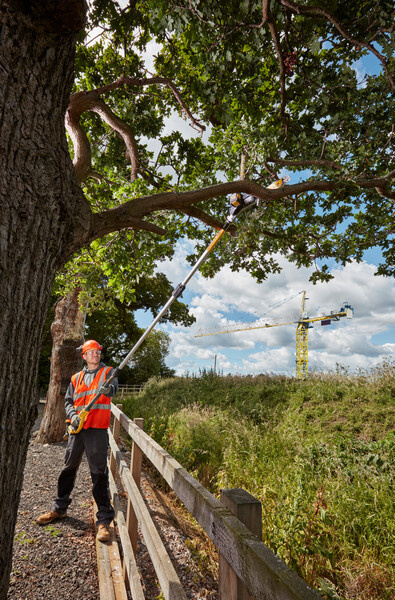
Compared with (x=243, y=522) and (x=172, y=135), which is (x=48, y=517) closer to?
(x=243, y=522)

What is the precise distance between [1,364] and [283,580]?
5.33ft

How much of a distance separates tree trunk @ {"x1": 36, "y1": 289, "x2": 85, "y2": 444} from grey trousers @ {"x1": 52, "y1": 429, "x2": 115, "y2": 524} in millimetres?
4809

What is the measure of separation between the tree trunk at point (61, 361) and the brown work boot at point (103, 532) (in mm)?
5483

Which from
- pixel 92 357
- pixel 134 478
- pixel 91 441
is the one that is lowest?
Result: pixel 134 478

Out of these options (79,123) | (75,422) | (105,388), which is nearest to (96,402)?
(105,388)

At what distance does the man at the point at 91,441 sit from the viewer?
4219 millimetres

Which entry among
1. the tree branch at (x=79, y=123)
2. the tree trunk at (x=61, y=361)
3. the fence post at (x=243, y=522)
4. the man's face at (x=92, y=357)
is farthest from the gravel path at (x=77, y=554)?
the tree branch at (x=79, y=123)

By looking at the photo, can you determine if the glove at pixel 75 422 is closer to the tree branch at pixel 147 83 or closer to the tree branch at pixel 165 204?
the tree branch at pixel 165 204

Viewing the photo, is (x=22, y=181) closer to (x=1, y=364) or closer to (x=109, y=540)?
(x=1, y=364)

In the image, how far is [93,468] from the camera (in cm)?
425

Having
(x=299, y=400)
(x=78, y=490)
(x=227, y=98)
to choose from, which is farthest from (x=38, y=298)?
(x=299, y=400)

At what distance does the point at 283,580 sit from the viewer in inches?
38.7

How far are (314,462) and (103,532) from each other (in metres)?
3.47

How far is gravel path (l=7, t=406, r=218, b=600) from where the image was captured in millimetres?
3242
